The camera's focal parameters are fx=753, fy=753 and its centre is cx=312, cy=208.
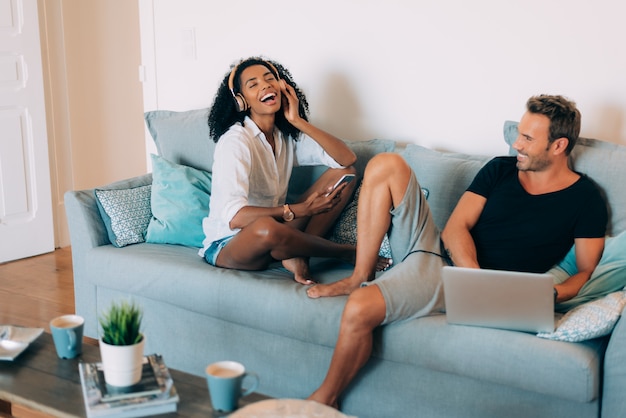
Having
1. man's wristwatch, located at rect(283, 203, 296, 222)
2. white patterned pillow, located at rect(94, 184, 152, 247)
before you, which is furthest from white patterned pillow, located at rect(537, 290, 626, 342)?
white patterned pillow, located at rect(94, 184, 152, 247)

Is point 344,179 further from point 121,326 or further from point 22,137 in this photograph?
point 22,137

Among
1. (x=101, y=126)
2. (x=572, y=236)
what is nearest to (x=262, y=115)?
(x=572, y=236)

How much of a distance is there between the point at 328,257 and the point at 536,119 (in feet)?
2.85

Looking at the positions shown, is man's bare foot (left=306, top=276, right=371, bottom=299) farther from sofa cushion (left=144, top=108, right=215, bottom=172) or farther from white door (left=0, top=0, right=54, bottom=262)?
white door (left=0, top=0, right=54, bottom=262)

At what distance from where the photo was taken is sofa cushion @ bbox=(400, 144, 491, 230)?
2691 mm

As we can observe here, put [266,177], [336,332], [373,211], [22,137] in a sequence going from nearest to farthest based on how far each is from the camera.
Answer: [336,332] → [373,211] → [266,177] → [22,137]

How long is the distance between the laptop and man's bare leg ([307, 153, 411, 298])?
1.31ft

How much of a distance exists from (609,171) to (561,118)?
0.76 ft

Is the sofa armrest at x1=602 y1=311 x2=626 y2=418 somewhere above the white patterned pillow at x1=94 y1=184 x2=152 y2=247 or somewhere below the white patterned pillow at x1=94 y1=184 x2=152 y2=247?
below

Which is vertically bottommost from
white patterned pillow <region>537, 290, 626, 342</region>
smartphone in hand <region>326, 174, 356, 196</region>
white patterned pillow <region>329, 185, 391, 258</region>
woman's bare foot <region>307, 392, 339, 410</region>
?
woman's bare foot <region>307, 392, 339, 410</region>

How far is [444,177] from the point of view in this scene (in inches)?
107

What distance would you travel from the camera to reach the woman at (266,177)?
8.61 feet

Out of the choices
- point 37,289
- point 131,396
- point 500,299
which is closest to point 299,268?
point 500,299

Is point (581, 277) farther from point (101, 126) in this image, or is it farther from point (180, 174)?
point (101, 126)
